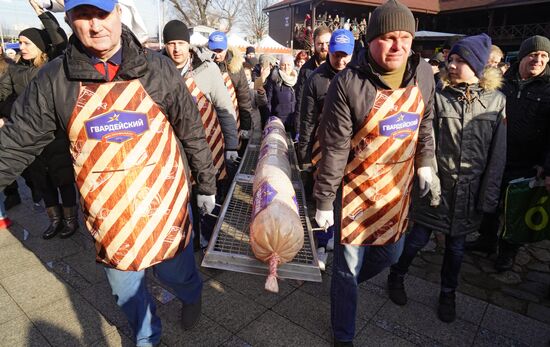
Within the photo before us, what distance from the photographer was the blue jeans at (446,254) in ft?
9.43

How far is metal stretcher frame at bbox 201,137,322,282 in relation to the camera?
8.35ft

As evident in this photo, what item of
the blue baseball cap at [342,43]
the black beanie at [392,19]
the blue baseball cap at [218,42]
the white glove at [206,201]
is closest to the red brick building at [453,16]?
the blue baseball cap at [218,42]

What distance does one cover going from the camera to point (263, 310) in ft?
9.56

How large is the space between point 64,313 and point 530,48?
4.98 metres

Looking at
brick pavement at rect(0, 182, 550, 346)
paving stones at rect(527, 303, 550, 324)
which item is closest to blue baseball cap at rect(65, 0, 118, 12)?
brick pavement at rect(0, 182, 550, 346)

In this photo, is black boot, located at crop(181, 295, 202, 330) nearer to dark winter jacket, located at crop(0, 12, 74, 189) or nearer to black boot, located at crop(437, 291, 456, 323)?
black boot, located at crop(437, 291, 456, 323)

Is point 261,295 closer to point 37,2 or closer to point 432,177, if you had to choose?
point 432,177

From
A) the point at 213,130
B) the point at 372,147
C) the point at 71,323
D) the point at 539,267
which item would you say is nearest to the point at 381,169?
the point at 372,147

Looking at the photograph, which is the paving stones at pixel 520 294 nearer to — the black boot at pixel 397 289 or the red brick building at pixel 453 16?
the black boot at pixel 397 289

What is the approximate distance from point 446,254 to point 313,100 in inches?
77.9

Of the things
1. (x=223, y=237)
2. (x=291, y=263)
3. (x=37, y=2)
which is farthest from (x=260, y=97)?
(x=291, y=263)

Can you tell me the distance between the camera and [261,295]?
10.2ft

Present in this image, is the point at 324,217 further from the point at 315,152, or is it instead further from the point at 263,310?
the point at 315,152

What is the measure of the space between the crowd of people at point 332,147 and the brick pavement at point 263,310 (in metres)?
0.20
